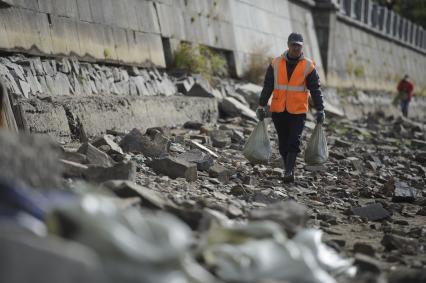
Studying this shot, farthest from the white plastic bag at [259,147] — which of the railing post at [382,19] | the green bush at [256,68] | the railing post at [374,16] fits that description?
the railing post at [382,19]

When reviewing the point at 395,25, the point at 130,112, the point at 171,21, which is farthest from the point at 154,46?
the point at 395,25

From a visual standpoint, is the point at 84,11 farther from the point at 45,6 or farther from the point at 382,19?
the point at 382,19

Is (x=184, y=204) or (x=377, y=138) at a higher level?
(x=184, y=204)

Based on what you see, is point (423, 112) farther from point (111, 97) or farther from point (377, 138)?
point (111, 97)

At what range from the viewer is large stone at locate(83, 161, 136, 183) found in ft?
21.4

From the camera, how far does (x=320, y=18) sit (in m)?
25.6

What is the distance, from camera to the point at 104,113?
407 inches

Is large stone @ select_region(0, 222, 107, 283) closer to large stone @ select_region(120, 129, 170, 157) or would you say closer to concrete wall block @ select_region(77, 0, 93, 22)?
large stone @ select_region(120, 129, 170, 157)

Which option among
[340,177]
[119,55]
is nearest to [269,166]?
[340,177]

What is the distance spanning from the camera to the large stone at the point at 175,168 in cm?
813

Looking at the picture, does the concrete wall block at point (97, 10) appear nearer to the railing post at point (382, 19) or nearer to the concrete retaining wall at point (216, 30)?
the concrete retaining wall at point (216, 30)

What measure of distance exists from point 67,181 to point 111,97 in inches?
180

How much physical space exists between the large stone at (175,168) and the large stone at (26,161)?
3.98 m

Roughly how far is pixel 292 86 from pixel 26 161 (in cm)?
569
